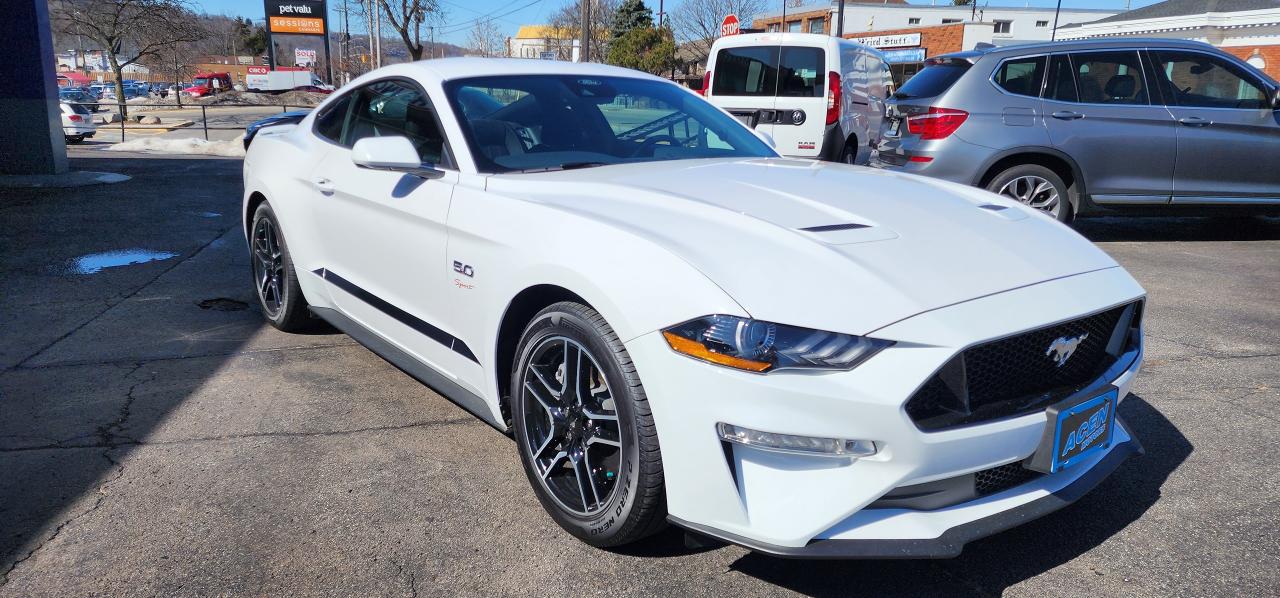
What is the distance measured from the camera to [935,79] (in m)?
7.79

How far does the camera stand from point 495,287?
2.85 meters

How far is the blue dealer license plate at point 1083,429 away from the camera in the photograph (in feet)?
7.46

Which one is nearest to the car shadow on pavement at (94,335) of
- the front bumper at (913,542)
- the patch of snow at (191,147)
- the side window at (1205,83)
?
the front bumper at (913,542)

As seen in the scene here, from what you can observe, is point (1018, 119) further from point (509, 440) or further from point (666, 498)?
point (666, 498)

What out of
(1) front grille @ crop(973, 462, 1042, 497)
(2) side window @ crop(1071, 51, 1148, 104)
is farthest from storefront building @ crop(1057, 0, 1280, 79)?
(1) front grille @ crop(973, 462, 1042, 497)

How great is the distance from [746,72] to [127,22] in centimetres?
3693

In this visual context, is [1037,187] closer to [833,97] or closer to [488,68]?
[833,97]

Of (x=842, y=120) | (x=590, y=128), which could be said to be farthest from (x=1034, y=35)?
(x=590, y=128)

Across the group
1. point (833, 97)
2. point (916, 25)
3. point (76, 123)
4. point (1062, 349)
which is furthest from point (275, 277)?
point (916, 25)

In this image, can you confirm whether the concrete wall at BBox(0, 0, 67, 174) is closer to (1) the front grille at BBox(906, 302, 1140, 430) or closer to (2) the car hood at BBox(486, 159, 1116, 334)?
(2) the car hood at BBox(486, 159, 1116, 334)

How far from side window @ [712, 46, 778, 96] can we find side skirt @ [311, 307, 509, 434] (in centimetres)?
705

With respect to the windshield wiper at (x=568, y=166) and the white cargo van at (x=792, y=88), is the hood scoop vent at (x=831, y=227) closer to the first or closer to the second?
the windshield wiper at (x=568, y=166)

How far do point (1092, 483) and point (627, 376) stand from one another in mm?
1354

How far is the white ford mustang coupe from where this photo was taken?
209 centimetres
